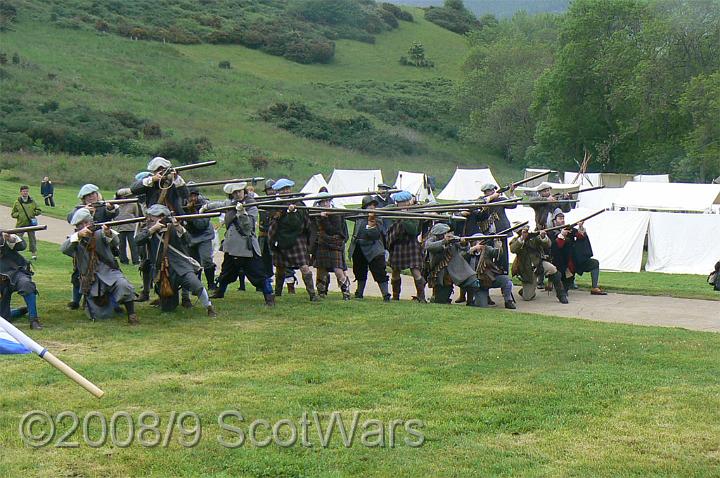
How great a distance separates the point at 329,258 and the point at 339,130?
55222 millimetres

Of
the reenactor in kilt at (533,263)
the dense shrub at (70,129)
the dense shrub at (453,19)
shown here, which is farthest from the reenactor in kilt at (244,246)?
the dense shrub at (453,19)

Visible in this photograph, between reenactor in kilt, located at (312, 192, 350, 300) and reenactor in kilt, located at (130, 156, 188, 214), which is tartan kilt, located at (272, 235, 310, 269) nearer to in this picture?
reenactor in kilt, located at (312, 192, 350, 300)

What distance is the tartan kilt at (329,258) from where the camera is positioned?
598 inches

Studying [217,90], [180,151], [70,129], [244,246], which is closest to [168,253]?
[244,246]

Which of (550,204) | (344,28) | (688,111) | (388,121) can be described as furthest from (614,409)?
(344,28)

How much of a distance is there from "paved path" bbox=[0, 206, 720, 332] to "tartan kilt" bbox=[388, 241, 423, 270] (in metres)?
1.27

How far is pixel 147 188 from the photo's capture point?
1273cm

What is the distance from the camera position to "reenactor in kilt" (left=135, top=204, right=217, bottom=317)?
39.8 ft

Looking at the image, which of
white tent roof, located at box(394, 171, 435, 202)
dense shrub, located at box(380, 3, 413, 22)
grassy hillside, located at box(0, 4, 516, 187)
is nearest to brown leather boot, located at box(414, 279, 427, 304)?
white tent roof, located at box(394, 171, 435, 202)

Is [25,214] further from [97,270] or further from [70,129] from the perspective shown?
[70,129]

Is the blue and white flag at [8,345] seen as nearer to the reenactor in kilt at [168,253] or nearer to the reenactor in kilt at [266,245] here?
the reenactor in kilt at [168,253]

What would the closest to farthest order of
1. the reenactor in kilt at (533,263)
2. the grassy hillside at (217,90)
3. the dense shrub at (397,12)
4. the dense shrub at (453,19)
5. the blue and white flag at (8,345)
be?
the blue and white flag at (8,345), the reenactor in kilt at (533,263), the grassy hillside at (217,90), the dense shrub at (397,12), the dense shrub at (453,19)

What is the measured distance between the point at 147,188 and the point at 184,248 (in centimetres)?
95

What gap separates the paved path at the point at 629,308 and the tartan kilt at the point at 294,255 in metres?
2.75
